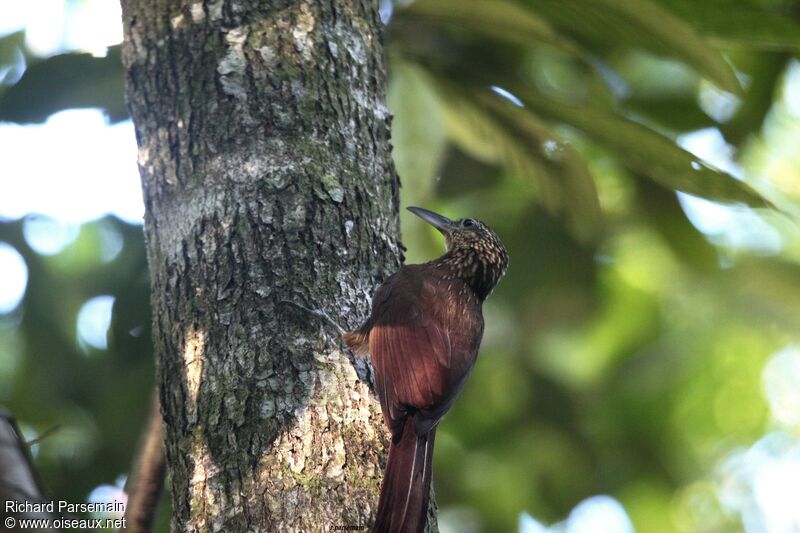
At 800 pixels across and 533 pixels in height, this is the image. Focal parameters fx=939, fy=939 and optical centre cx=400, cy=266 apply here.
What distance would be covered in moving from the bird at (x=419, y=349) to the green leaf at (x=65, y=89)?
1.25 m

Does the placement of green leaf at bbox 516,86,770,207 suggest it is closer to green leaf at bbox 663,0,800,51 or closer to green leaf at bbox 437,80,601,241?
green leaf at bbox 437,80,601,241

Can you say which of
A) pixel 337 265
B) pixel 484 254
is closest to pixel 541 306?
pixel 484 254

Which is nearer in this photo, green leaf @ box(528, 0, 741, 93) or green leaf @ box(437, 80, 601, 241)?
green leaf @ box(528, 0, 741, 93)

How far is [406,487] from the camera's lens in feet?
6.74

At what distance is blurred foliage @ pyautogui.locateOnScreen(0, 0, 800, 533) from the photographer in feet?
11.3

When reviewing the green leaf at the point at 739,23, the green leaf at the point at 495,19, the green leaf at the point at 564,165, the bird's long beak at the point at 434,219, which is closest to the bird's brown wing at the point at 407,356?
the bird's long beak at the point at 434,219

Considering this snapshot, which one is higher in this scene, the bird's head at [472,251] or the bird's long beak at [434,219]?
the bird's long beak at [434,219]

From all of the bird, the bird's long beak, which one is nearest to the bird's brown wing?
the bird

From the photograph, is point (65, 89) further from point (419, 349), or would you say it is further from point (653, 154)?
point (653, 154)

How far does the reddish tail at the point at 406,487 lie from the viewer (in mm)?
1983

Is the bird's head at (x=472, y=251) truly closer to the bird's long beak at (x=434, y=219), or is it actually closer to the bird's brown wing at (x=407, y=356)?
the bird's long beak at (x=434, y=219)

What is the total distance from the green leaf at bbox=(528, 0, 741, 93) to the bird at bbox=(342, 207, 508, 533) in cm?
102

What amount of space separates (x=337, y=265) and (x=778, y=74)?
9.07 ft

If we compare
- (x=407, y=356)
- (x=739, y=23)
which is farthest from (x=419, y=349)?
(x=739, y=23)
